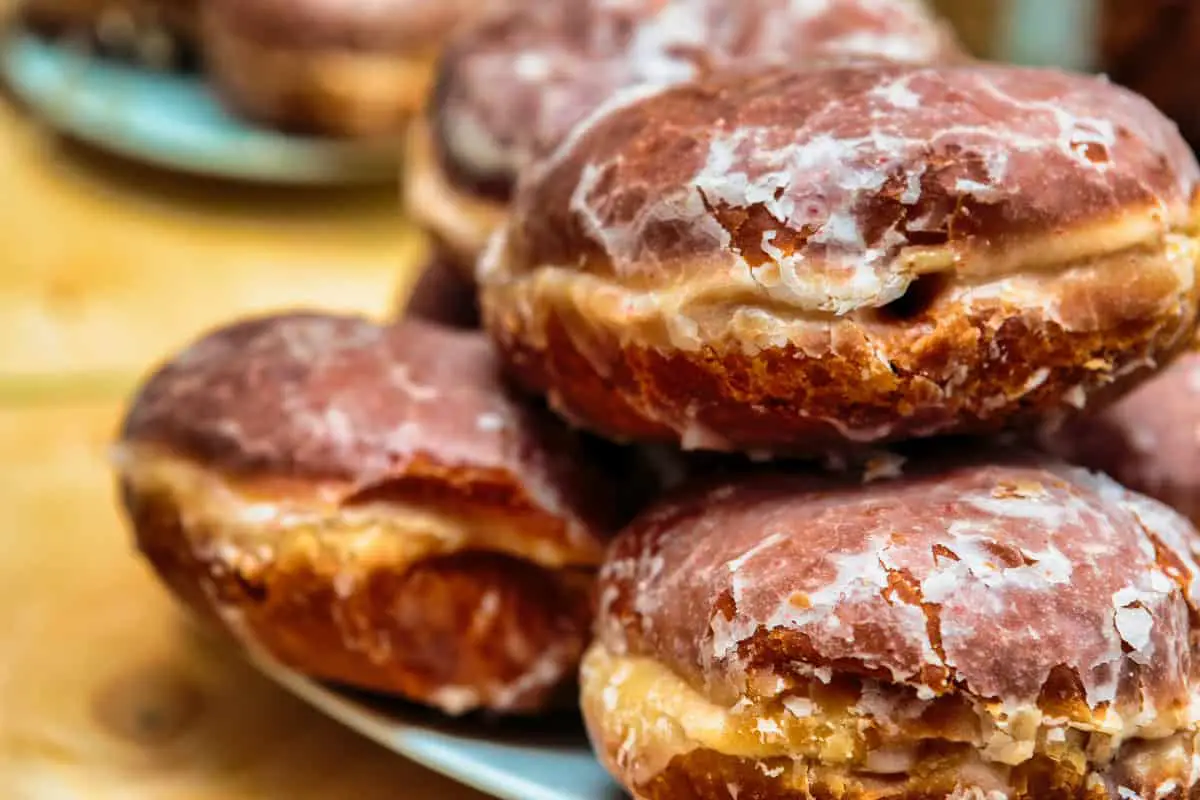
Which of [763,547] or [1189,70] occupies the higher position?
[763,547]

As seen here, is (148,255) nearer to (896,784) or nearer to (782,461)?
(782,461)

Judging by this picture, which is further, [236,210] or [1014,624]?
[236,210]

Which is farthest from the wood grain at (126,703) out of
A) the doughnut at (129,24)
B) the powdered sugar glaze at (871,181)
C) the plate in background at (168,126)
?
the doughnut at (129,24)

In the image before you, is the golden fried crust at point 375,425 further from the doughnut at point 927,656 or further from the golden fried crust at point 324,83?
the golden fried crust at point 324,83

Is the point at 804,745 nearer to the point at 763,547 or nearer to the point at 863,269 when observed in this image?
the point at 763,547

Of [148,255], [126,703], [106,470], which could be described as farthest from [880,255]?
[148,255]

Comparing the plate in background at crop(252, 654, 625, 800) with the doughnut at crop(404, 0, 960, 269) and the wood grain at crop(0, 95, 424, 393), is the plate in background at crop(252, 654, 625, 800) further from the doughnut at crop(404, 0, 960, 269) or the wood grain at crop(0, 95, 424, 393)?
the wood grain at crop(0, 95, 424, 393)

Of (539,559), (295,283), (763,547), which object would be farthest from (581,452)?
(295,283)
